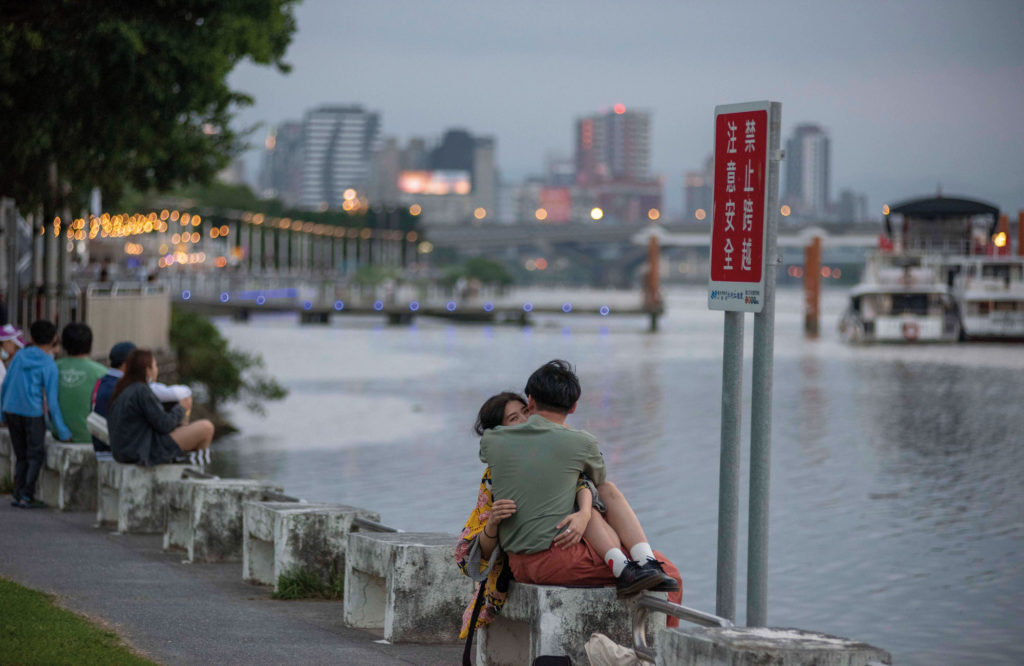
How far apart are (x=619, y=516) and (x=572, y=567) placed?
0.31 m

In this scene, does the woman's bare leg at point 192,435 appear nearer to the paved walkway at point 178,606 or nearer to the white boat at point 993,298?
the paved walkway at point 178,606

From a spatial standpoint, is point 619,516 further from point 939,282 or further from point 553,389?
point 939,282

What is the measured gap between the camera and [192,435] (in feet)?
37.7

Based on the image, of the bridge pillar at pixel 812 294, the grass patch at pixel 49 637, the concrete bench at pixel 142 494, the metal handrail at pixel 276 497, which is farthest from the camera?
the bridge pillar at pixel 812 294

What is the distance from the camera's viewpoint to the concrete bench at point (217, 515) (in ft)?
32.8

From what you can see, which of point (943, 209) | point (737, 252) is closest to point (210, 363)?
point (737, 252)

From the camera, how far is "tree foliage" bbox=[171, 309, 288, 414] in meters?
28.5

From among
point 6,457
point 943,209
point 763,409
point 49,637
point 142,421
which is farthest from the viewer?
point 943,209

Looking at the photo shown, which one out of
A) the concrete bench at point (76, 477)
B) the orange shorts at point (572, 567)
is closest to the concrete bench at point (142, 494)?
the concrete bench at point (76, 477)

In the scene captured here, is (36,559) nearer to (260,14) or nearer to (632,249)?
(260,14)

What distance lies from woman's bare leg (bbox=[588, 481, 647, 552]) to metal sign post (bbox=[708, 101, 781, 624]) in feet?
1.67

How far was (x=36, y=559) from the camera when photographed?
9.82 meters

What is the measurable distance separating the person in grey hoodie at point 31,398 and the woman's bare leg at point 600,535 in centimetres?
745

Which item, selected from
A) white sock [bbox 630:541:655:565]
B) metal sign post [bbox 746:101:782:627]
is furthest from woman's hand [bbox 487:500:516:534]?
metal sign post [bbox 746:101:782:627]
